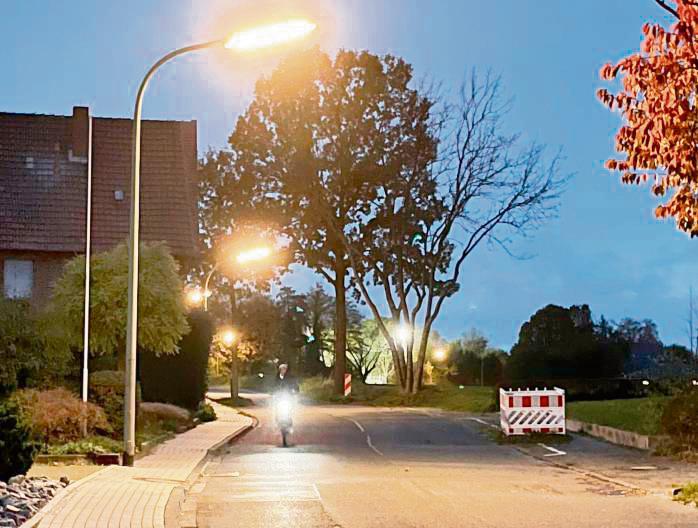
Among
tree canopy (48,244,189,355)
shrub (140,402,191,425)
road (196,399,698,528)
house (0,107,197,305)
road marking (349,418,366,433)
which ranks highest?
house (0,107,197,305)

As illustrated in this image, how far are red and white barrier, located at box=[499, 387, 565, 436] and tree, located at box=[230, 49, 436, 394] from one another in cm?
2975

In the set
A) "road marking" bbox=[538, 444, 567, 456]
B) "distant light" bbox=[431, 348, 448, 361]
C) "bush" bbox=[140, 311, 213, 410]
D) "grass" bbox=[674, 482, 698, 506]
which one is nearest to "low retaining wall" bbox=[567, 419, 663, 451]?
"road marking" bbox=[538, 444, 567, 456]

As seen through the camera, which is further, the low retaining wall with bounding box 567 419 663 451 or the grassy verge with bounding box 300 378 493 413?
the grassy verge with bounding box 300 378 493 413

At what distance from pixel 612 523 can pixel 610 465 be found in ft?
25.2

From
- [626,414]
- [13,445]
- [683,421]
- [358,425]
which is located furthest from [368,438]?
[13,445]

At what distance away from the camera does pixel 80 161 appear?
4416 centimetres

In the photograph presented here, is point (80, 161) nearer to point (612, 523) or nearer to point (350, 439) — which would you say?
point (350, 439)

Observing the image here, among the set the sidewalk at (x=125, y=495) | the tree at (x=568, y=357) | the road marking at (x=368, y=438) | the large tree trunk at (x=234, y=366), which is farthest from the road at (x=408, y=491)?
the large tree trunk at (x=234, y=366)

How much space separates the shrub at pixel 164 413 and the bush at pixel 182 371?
3069 millimetres

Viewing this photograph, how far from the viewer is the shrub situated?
3013cm

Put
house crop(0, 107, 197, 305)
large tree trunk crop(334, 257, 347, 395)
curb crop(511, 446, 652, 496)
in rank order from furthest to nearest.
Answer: large tree trunk crop(334, 257, 347, 395) → house crop(0, 107, 197, 305) → curb crop(511, 446, 652, 496)

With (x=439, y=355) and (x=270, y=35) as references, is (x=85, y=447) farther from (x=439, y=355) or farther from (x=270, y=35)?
(x=439, y=355)

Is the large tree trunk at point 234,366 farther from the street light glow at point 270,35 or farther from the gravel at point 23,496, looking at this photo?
the street light glow at point 270,35

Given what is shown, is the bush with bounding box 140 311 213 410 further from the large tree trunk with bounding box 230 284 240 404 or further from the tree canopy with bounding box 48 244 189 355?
the large tree trunk with bounding box 230 284 240 404
